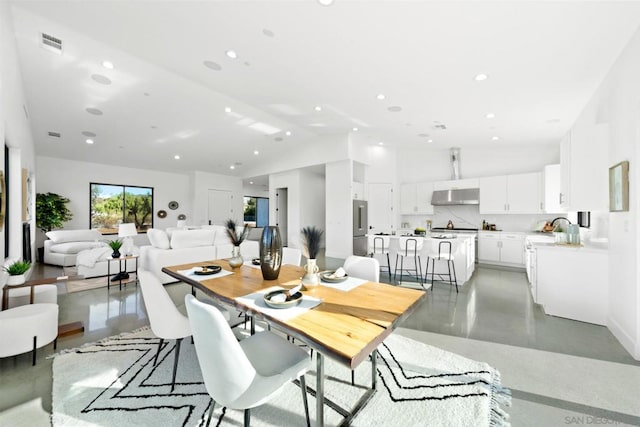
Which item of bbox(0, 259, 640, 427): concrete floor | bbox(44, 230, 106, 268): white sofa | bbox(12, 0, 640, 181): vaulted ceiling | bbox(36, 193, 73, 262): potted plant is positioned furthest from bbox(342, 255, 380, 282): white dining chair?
bbox(36, 193, 73, 262): potted plant

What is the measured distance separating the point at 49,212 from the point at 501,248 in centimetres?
1204

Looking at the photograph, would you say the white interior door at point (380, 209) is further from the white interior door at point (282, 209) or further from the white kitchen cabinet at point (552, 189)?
the white kitchen cabinet at point (552, 189)

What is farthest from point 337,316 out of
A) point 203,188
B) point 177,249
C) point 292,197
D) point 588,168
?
point 203,188

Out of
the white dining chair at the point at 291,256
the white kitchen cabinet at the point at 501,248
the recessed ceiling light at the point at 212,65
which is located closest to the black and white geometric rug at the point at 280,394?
the white dining chair at the point at 291,256

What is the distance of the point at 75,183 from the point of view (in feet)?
26.7

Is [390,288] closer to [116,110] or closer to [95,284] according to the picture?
[95,284]

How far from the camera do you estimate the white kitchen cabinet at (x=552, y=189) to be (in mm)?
5551

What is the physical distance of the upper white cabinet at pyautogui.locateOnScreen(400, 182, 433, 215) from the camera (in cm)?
773

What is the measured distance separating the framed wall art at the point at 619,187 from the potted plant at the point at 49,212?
37.2 ft

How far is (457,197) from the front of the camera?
7.13 m

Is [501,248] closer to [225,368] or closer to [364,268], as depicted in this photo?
[364,268]

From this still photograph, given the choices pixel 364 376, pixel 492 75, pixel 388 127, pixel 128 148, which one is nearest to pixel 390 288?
pixel 364 376

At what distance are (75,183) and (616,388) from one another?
38.9 ft

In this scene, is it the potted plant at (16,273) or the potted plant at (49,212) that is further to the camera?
the potted plant at (49,212)
